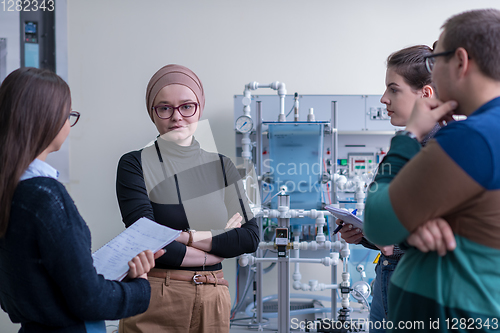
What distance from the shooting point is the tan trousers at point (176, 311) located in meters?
1.13

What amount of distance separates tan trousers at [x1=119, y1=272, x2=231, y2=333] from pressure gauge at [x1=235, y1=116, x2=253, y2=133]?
1531 millimetres

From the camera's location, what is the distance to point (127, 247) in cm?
92

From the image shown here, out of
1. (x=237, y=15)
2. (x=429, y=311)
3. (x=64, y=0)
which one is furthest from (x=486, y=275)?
(x=64, y=0)

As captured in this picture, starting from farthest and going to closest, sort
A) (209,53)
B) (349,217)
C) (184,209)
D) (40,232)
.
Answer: (209,53)
(184,209)
(349,217)
(40,232)

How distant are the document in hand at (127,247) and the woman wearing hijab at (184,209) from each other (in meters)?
0.19

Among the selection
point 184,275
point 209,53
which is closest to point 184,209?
point 184,275

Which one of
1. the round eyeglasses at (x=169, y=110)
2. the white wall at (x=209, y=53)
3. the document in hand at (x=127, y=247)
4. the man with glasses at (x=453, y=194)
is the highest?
the white wall at (x=209, y=53)

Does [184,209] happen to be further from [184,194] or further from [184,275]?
[184,275]

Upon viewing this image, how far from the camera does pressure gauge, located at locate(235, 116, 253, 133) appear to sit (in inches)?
101

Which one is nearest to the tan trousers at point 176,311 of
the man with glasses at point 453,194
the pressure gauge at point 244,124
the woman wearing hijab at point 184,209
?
the woman wearing hijab at point 184,209

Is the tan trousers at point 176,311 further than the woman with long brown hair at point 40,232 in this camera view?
Yes

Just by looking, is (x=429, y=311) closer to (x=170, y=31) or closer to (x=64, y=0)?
(x=170, y=31)

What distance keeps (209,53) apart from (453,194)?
107 inches

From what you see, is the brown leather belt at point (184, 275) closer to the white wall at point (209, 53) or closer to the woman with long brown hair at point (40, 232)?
the woman with long brown hair at point (40, 232)
